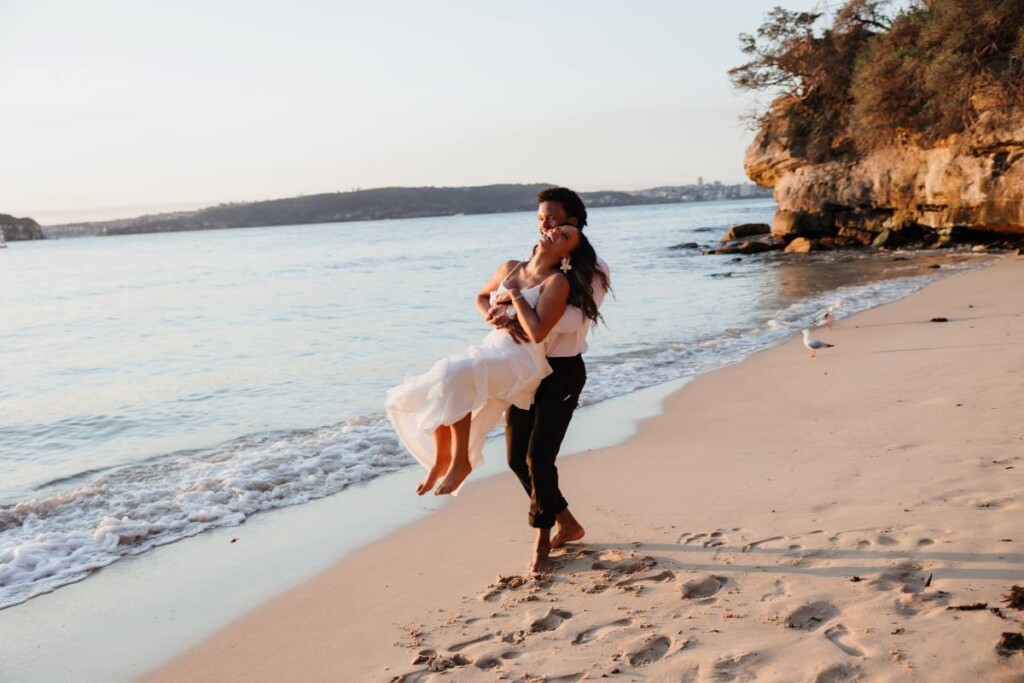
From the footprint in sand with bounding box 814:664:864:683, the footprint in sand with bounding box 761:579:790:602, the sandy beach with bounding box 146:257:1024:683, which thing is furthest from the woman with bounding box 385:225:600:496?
the footprint in sand with bounding box 814:664:864:683

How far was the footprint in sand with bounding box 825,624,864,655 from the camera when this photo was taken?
3.24 metres

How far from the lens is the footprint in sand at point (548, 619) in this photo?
3809mm

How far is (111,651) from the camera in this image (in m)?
4.15

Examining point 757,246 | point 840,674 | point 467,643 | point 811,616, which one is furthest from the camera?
point 757,246

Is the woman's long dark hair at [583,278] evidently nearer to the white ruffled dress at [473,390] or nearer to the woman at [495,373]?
the woman at [495,373]

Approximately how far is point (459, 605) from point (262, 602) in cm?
114

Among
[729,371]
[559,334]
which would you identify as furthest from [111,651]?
[729,371]

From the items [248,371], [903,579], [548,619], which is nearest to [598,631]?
[548,619]

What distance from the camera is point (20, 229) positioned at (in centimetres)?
12681

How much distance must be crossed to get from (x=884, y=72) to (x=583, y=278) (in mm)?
25455

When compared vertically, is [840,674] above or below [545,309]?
below

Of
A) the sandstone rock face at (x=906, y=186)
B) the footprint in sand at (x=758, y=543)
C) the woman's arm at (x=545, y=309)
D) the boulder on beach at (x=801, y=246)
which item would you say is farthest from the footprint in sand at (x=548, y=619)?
the boulder on beach at (x=801, y=246)

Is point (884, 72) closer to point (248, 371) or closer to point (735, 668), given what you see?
point (248, 371)

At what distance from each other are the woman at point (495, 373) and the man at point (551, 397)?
0.05 meters
